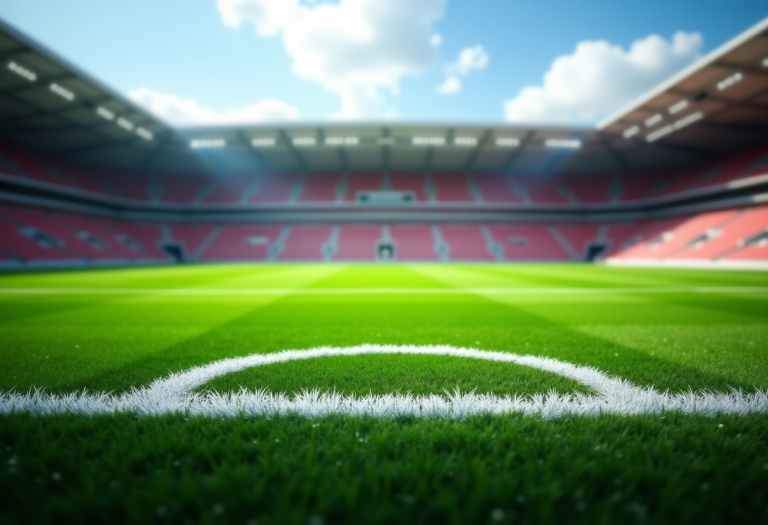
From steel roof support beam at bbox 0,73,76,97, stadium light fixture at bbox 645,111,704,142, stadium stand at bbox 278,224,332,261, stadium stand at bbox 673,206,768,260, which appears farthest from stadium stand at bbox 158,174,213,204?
stadium stand at bbox 673,206,768,260

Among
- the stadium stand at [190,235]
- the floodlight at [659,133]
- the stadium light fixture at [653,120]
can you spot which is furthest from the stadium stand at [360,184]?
the floodlight at [659,133]

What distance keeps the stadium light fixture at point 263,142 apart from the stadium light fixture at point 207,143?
239cm

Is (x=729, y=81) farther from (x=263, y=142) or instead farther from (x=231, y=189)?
(x=231, y=189)

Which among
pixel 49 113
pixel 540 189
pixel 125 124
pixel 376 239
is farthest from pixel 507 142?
pixel 49 113


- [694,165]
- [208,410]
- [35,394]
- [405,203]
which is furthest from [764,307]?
[694,165]

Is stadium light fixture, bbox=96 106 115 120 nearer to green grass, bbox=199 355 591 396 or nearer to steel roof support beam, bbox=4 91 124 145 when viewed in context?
steel roof support beam, bbox=4 91 124 145

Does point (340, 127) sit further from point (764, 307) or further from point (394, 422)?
point (394, 422)

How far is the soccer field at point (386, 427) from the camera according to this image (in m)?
1.00

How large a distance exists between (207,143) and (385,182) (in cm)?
1689

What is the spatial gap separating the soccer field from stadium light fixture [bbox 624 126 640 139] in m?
26.7

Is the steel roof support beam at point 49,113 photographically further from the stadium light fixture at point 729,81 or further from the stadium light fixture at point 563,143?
the stadium light fixture at point 729,81

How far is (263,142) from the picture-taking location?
91.5 feet

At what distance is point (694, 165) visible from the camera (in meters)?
28.5

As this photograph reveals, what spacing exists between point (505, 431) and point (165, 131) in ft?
103
